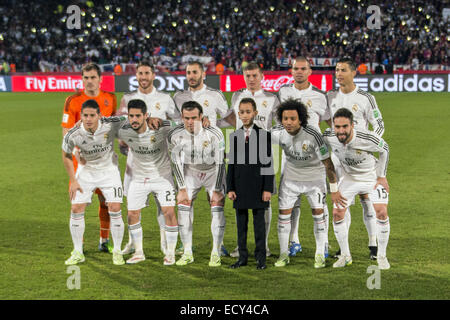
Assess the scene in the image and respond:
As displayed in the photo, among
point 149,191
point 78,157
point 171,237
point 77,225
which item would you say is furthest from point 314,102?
point 77,225

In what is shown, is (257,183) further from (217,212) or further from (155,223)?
(155,223)

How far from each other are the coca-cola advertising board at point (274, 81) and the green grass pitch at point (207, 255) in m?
14.5

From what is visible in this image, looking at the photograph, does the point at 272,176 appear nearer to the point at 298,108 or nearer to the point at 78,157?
the point at 298,108

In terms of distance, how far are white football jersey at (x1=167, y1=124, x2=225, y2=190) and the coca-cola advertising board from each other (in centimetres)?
2021

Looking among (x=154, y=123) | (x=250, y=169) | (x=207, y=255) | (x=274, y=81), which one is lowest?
(x=207, y=255)

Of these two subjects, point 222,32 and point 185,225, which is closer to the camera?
point 185,225

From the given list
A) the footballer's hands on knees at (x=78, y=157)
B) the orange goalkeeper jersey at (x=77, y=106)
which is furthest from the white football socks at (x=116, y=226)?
the orange goalkeeper jersey at (x=77, y=106)

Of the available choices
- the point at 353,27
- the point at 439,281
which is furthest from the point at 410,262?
the point at 353,27

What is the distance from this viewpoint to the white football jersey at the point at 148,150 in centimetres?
656

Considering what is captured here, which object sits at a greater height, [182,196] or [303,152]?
[303,152]

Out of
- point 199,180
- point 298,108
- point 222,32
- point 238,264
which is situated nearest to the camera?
point 298,108

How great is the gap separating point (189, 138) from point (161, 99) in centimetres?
97

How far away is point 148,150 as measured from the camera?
6.60 meters

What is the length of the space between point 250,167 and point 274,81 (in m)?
22.1
